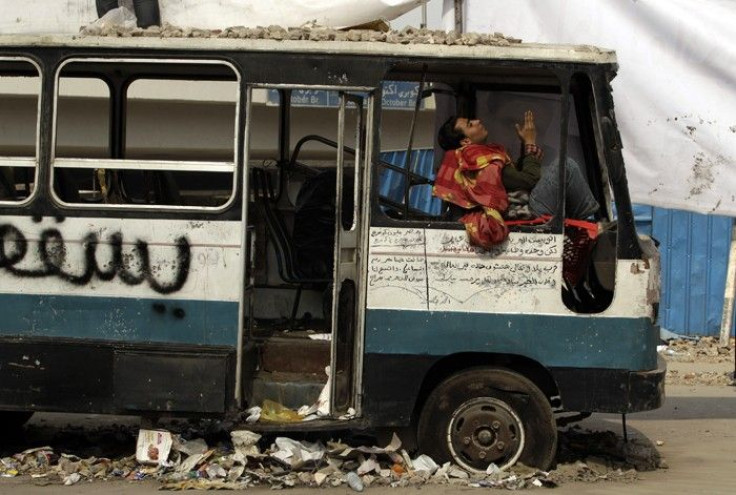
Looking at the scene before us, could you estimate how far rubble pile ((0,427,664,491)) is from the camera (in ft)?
23.9

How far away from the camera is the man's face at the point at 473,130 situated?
24.7ft

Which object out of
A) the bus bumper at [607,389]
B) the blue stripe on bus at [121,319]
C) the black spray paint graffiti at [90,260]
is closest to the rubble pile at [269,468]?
the bus bumper at [607,389]

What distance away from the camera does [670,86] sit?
26.3 ft

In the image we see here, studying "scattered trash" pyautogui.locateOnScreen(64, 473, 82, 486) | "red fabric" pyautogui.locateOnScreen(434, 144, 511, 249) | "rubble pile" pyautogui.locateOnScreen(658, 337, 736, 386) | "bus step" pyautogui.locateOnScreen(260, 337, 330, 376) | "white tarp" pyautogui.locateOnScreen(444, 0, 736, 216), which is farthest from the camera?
"rubble pile" pyautogui.locateOnScreen(658, 337, 736, 386)

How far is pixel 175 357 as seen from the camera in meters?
7.26

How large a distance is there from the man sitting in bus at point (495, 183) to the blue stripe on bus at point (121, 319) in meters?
1.49

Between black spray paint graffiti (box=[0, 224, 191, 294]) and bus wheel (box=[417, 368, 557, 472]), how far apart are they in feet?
5.61

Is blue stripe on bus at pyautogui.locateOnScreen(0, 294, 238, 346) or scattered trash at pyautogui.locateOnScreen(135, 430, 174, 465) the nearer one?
blue stripe on bus at pyautogui.locateOnScreen(0, 294, 238, 346)

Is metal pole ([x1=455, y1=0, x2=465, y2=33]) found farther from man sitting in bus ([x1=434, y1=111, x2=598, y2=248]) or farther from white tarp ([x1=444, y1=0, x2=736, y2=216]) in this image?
man sitting in bus ([x1=434, y1=111, x2=598, y2=248])

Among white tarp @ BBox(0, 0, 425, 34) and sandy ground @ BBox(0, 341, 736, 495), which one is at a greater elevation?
white tarp @ BBox(0, 0, 425, 34)

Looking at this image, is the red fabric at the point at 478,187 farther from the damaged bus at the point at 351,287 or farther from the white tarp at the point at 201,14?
the white tarp at the point at 201,14

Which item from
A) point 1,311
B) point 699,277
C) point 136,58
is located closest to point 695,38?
point 136,58

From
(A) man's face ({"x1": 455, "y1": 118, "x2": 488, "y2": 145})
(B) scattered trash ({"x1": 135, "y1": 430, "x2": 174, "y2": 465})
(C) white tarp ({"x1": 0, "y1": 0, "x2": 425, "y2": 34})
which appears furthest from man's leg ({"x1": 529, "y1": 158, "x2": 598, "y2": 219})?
(B) scattered trash ({"x1": 135, "y1": 430, "x2": 174, "y2": 465})

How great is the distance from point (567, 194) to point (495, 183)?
1.42 ft
